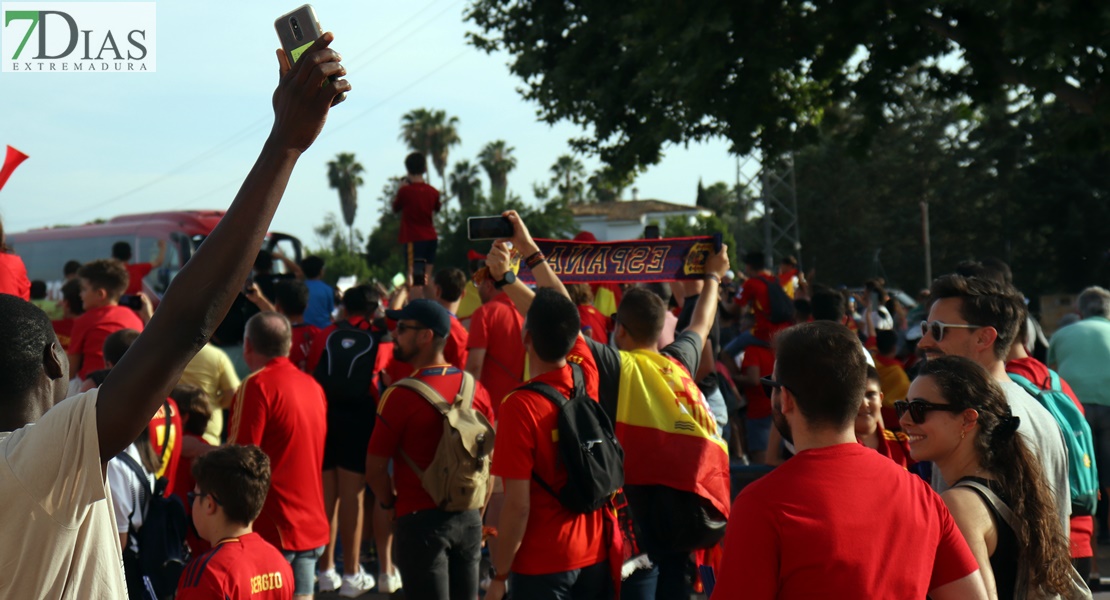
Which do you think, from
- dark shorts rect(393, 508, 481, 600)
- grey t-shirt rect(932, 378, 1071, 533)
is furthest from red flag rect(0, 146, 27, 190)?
grey t-shirt rect(932, 378, 1071, 533)

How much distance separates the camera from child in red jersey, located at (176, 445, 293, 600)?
13.1 feet

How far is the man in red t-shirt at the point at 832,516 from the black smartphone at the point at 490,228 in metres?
2.70

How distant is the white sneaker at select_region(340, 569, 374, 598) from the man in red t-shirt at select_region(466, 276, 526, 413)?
1.64 meters

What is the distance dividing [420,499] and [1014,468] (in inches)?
119

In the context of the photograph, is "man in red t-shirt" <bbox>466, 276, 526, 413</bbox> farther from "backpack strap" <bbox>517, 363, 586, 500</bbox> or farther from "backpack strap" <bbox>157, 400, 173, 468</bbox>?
"backpack strap" <bbox>517, 363, 586, 500</bbox>

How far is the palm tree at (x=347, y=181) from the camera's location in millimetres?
87312

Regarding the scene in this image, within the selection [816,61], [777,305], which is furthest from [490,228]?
[816,61]

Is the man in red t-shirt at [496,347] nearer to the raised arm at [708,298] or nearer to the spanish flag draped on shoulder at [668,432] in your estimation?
the raised arm at [708,298]

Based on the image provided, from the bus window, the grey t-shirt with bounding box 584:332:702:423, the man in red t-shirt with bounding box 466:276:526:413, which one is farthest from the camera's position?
the bus window

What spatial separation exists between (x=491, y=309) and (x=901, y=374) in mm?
3084

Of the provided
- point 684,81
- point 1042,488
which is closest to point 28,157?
point 1042,488

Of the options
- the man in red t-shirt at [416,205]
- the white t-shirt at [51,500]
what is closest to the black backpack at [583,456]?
the white t-shirt at [51,500]

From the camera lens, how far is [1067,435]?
13.6 feet

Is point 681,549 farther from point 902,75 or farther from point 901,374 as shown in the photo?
point 902,75
